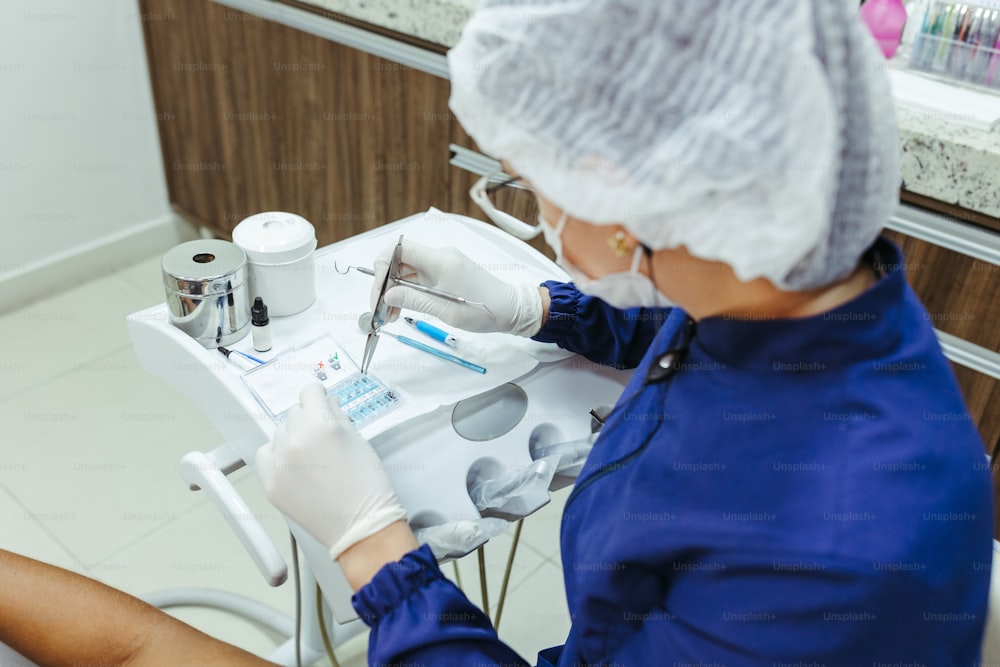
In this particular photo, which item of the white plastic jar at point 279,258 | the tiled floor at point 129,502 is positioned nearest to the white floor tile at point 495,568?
the tiled floor at point 129,502

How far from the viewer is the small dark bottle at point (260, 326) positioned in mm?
1035

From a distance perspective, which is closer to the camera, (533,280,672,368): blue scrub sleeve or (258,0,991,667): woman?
(258,0,991,667): woman

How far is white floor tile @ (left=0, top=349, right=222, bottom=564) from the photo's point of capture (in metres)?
1.85

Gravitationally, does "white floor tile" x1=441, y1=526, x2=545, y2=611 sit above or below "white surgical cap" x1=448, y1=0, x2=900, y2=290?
below

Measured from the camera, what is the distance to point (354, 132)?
80.4 inches

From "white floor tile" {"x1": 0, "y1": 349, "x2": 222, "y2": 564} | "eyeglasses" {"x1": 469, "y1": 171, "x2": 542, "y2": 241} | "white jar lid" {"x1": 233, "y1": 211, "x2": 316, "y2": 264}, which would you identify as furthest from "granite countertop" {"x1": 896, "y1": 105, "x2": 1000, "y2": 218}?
"white floor tile" {"x1": 0, "y1": 349, "x2": 222, "y2": 564}

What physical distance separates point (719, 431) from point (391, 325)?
1.75 ft

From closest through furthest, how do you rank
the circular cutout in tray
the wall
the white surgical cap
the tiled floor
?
the white surgical cap
the circular cutout in tray
the tiled floor
the wall

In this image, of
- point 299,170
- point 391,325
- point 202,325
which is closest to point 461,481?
point 391,325

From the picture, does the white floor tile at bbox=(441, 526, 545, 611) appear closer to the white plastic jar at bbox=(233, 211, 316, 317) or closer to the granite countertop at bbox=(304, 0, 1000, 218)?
the white plastic jar at bbox=(233, 211, 316, 317)

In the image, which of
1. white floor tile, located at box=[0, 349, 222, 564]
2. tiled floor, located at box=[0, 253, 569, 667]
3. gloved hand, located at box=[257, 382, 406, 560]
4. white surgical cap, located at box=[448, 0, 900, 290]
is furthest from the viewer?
white floor tile, located at box=[0, 349, 222, 564]

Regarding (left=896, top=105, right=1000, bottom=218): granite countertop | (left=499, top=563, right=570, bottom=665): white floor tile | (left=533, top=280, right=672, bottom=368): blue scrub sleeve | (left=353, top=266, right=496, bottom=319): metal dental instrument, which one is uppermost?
(left=896, top=105, right=1000, bottom=218): granite countertop

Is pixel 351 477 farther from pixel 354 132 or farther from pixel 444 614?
pixel 354 132

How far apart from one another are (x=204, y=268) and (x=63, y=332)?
65.4 inches
